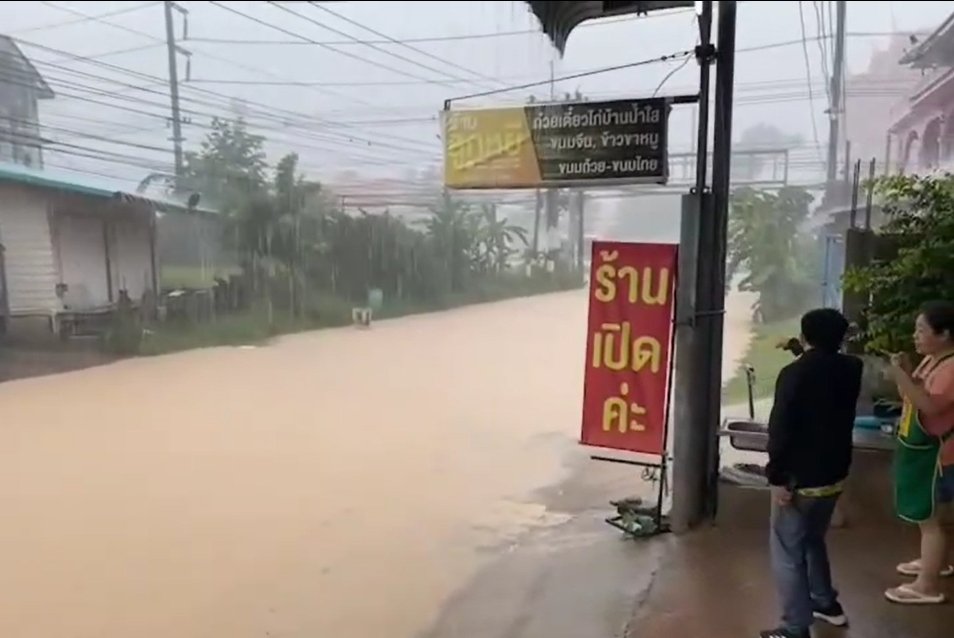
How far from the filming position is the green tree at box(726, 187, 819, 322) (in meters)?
3.39

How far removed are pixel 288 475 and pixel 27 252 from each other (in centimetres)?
154

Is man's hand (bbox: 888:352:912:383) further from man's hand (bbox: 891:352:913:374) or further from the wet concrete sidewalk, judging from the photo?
the wet concrete sidewalk

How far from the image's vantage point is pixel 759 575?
2.48 m

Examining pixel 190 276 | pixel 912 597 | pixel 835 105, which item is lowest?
pixel 912 597

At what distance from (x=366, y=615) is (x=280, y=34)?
2.74 m

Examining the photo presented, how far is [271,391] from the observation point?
405cm

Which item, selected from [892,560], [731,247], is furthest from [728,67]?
[892,560]

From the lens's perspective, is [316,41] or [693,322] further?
[316,41]

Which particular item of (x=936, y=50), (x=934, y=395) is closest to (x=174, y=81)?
(x=934, y=395)

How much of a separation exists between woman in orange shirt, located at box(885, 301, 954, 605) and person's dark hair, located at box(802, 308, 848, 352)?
327 mm

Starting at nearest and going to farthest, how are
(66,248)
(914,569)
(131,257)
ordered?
(914,569) < (66,248) < (131,257)

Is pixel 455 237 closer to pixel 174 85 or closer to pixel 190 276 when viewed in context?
pixel 190 276

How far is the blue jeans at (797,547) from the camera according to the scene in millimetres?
1924

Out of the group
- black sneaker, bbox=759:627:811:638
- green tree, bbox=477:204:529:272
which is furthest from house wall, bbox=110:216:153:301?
black sneaker, bbox=759:627:811:638
